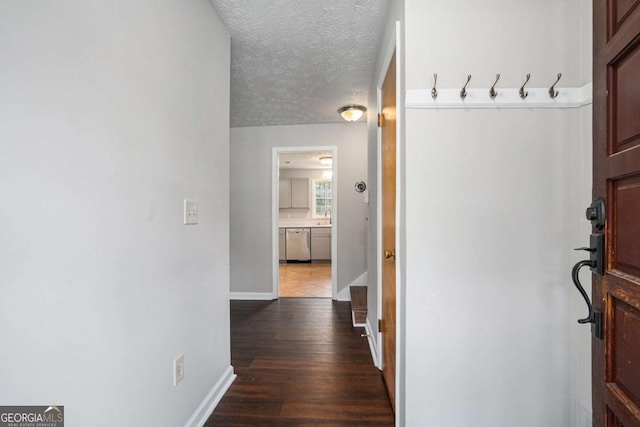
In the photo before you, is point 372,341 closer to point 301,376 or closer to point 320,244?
point 301,376

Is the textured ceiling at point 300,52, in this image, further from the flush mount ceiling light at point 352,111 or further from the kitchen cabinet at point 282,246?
the kitchen cabinet at point 282,246

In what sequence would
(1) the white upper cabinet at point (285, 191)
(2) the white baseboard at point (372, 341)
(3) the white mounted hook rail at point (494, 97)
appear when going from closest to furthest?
(3) the white mounted hook rail at point (494, 97) → (2) the white baseboard at point (372, 341) → (1) the white upper cabinet at point (285, 191)

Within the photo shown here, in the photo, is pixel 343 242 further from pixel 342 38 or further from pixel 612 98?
pixel 612 98

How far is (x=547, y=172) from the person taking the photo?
123 centimetres

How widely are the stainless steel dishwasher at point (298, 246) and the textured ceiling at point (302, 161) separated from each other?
1.52 m

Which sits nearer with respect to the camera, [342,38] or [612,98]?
[612,98]

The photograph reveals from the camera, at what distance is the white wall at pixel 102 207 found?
2.28 ft

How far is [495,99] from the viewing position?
1231 millimetres

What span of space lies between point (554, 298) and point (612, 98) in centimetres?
89

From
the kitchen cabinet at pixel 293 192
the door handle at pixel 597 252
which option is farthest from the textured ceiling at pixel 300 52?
the kitchen cabinet at pixel 293 192

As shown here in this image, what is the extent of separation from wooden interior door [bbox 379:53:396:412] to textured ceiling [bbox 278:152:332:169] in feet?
10.9

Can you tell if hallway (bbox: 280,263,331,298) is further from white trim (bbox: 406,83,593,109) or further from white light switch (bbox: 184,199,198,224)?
white trim (bbox: 406,83,593,109)

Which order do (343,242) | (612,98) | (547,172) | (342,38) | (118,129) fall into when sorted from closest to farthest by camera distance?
1. (612,98)
2. (118,129)
3. (547,172)
4. (342,38)
5. (343,242)

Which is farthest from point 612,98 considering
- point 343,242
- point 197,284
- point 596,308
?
point 343,242
